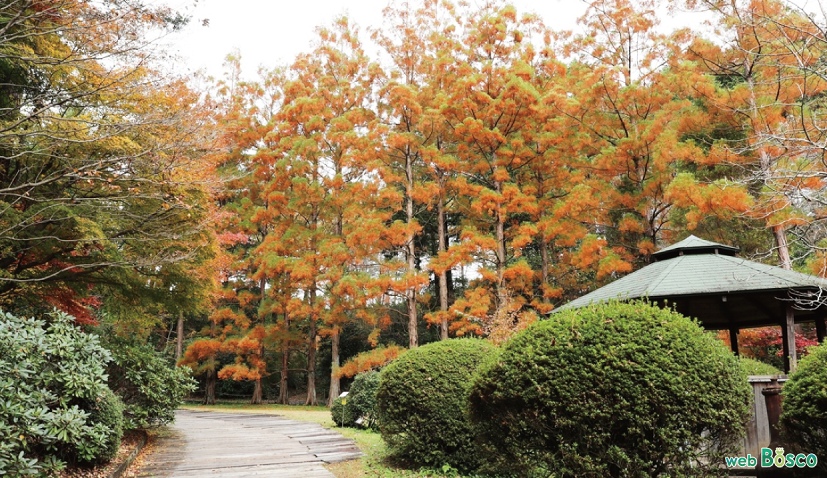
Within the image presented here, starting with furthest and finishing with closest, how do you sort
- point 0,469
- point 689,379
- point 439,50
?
point 439,50 → point 689,379 → point 0,469

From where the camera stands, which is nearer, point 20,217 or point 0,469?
point 0,469

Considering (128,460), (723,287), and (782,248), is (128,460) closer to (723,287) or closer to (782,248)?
(723,287)

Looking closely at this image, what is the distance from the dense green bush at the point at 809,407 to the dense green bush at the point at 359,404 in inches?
268

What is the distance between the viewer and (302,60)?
61.9 ft

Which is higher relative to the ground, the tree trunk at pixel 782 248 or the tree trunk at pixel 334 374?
the tree trunk at pixel 782 248

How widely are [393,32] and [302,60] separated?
12.9ft

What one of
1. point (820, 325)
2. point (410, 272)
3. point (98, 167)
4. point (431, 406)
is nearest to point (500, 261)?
point (410, 272)

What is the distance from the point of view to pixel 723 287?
7.83m

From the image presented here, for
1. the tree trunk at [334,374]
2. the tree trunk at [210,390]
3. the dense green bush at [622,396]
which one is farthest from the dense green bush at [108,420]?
the tree trunk at [210,390]

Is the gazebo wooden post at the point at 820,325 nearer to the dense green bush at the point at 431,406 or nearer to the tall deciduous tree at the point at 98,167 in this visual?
the dense green bush at the point at 431,406

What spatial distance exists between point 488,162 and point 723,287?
340 inches

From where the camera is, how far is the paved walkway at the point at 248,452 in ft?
18.3

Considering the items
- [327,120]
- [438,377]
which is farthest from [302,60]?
[438,377]

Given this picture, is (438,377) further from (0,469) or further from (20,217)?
(20,217)
